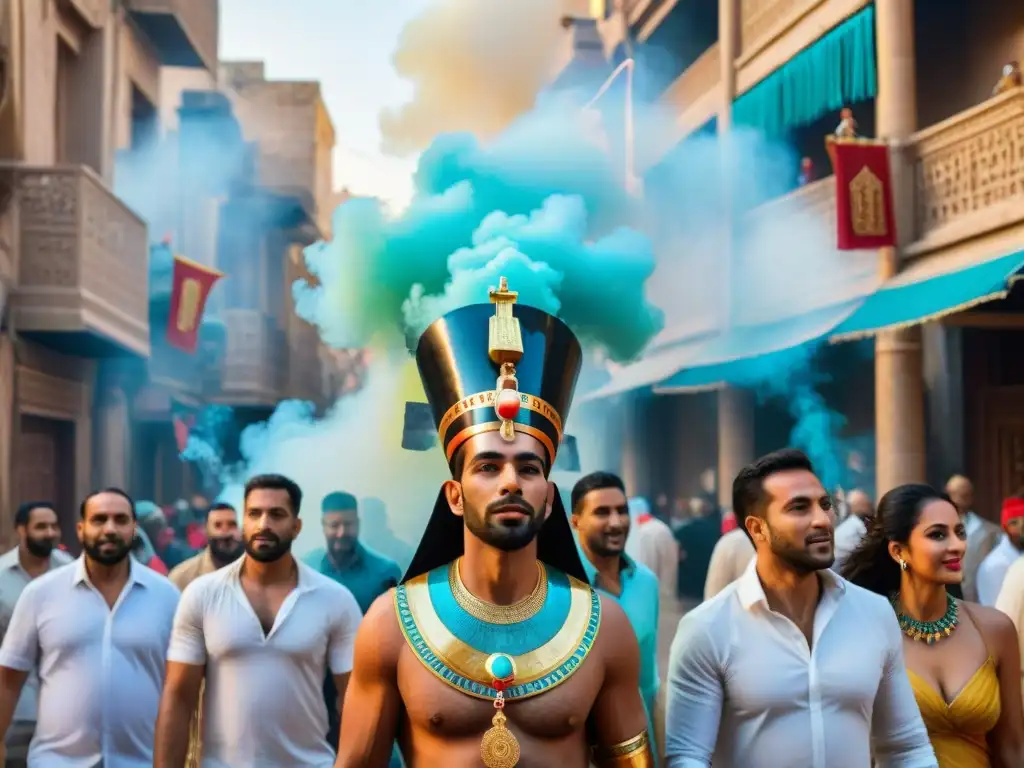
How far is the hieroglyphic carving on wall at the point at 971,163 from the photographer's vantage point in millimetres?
11617

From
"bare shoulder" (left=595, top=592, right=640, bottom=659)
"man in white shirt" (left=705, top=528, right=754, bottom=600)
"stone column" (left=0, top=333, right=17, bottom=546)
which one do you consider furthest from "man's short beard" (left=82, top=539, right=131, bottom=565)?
"stone column" (left=0, top=333, right=17, bottom=546)

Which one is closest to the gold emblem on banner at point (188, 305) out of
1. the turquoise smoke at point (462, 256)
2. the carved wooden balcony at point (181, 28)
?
the carved wooden balcony at point (181, 28)

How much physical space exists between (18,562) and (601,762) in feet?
15.9

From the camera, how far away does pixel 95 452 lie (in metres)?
17.0

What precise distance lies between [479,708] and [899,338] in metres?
11.0

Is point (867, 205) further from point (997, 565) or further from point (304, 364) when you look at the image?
point (304, 364)

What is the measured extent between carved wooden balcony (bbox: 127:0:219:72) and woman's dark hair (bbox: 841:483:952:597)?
50.2 ft

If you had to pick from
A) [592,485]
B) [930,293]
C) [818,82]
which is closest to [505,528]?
[592,485]

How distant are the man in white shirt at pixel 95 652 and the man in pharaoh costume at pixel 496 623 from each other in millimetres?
2598

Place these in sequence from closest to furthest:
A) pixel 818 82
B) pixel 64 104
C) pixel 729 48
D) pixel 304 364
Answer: pixel 818 82 → pixel 64 104 → pixel 729 48 → pixel 304 364

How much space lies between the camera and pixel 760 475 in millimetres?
3760

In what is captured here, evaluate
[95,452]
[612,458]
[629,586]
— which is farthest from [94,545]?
[612,458]

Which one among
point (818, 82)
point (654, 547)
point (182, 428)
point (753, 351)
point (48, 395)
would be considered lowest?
point (654, 547)

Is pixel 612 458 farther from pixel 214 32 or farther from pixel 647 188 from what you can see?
pixel 214 32
